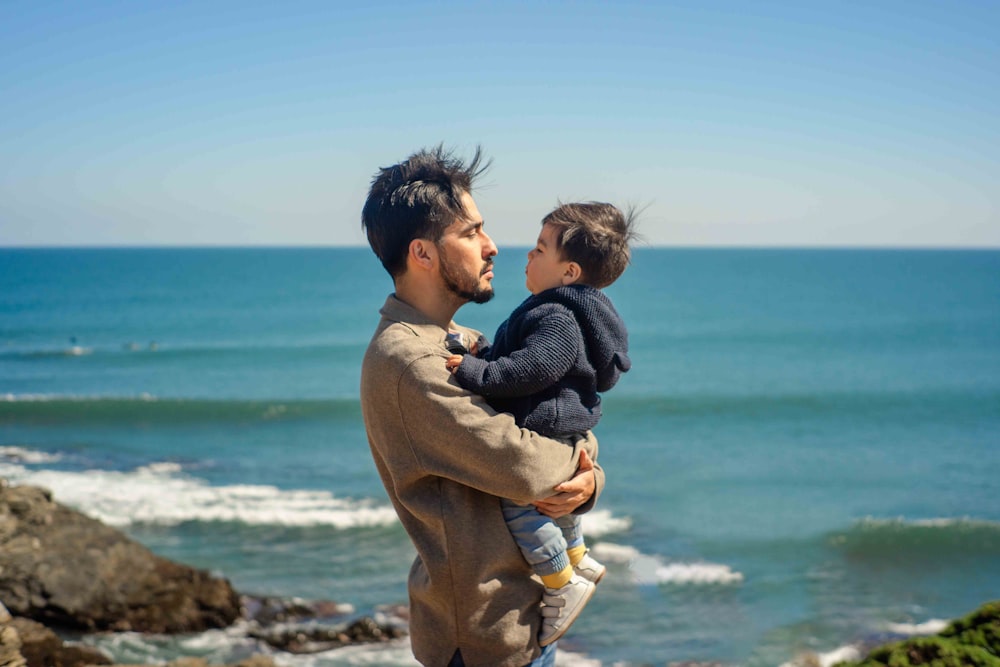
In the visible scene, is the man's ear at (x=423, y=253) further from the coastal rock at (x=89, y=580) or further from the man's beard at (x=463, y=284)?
the coastal rock at (x=89, y=580)

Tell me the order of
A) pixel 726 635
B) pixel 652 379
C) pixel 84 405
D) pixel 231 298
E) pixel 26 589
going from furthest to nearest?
1. pixel 231 298
2. pixel 652 379
3. pixel 84 405
4. pixel 726 635
5. pixel 26 589

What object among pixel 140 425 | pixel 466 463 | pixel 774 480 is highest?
pixel 140 425

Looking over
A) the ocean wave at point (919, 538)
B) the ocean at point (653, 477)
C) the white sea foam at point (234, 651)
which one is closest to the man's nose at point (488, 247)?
the ocean at point (653, 477)

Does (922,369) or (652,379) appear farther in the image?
(922,369)

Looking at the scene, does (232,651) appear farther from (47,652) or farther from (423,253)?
(423,253)

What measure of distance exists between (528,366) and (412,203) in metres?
0.58

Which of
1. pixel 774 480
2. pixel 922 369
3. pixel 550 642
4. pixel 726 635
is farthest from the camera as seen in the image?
pixel 922 369

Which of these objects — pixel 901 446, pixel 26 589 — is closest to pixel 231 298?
pixel 901 446

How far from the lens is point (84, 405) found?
909 inches

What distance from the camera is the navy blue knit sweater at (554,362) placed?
2.48 metres

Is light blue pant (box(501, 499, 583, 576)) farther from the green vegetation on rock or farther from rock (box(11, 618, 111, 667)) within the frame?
rock (box(11, 618, 111, 667))

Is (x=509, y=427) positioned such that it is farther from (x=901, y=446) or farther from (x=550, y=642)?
(x=901, y=446)

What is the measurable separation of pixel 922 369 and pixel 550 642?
32.5 m

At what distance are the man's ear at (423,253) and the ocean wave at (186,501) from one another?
10.5m
